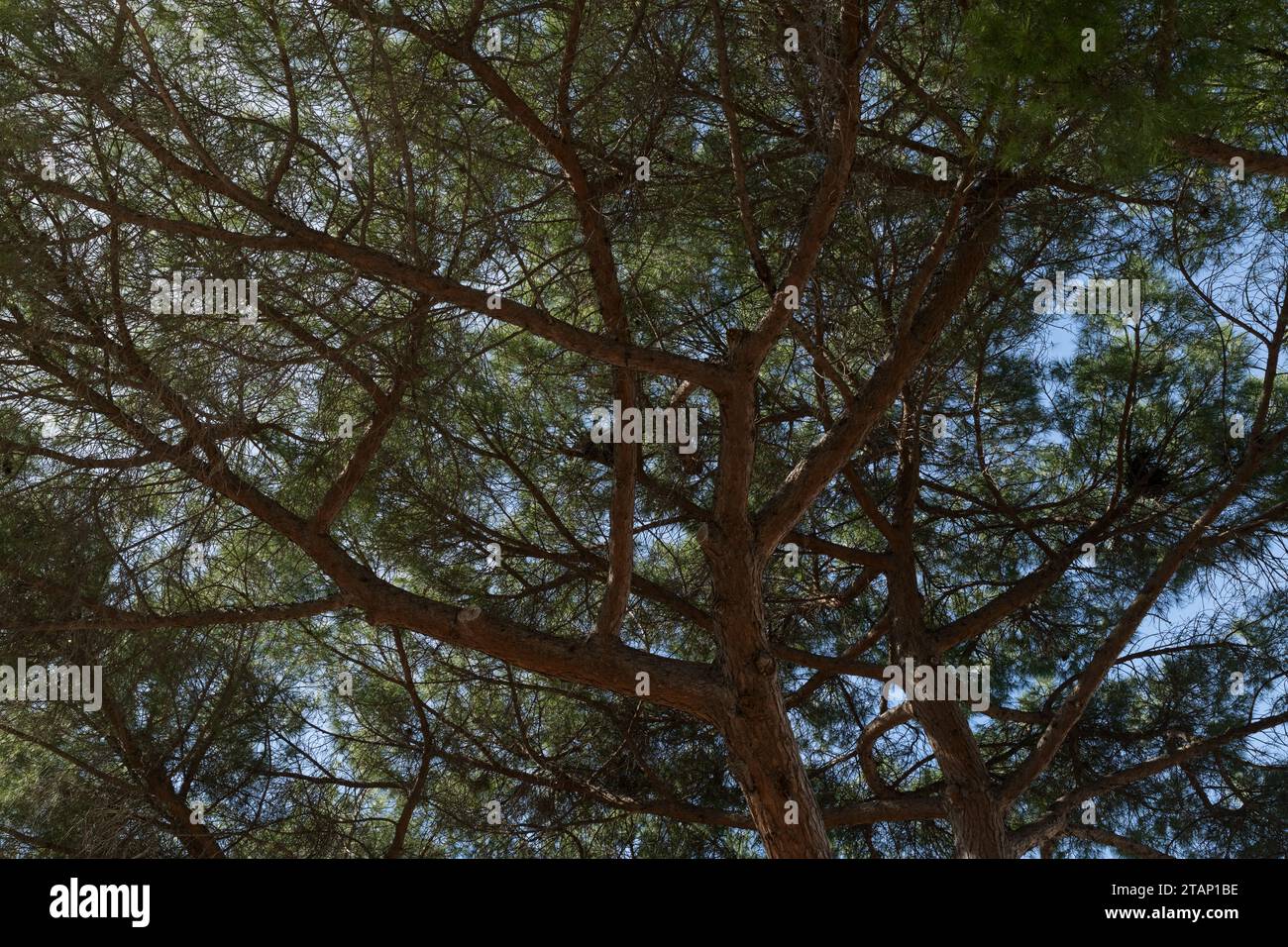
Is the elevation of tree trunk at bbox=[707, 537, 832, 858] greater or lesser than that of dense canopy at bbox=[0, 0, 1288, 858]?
lesser

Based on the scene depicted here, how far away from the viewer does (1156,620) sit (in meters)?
5.56

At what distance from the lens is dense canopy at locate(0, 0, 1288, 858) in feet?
12.0

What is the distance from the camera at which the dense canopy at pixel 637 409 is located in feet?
12.0

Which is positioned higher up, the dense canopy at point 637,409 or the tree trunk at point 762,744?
the dense canopy at point 637,409

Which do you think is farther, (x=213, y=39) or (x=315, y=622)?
(x=315, y=622)

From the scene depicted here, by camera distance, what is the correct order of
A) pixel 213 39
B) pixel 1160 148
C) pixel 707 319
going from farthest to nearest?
pixel 707 319 → pixel 213 39 → pixel 1160 148

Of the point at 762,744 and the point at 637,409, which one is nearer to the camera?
the point at 762,744

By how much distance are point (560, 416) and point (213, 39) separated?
1.99m

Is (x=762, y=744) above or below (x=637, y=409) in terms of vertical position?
below

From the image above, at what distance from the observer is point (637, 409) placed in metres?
4.09

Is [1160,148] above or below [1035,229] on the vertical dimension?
below
